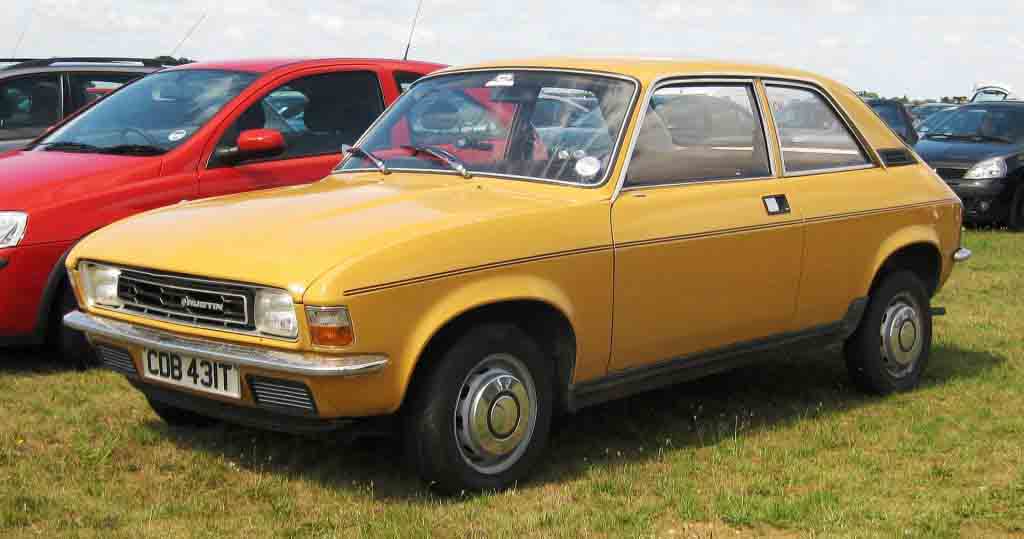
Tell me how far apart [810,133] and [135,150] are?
146 inches

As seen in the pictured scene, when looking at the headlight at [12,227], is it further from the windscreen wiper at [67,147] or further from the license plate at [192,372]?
the license plate at [192,372]

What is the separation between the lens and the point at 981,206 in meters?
15.9

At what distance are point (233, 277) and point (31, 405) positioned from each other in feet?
7.90

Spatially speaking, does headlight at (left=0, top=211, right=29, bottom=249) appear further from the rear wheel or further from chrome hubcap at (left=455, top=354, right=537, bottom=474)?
the rear wheel

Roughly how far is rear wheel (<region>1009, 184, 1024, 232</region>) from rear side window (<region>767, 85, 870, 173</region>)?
10.0 meters

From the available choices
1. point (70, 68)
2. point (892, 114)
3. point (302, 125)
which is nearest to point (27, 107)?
point (70, 68)

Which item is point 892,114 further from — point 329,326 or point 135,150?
point 329,326

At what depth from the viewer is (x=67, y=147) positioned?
7887 mm

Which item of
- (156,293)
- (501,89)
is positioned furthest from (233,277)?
(501,89)

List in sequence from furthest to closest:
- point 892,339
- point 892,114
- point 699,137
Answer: point 892,114 → point 892,339 → point 699,137

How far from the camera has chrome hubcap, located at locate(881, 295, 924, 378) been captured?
6930mm

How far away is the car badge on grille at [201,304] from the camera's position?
187 inches

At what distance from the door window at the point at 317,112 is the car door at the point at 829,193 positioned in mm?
2951

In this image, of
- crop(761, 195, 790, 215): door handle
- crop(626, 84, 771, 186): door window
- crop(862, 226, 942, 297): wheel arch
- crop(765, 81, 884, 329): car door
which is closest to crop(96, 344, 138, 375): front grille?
crop(626, 84, 771, 186): door window
